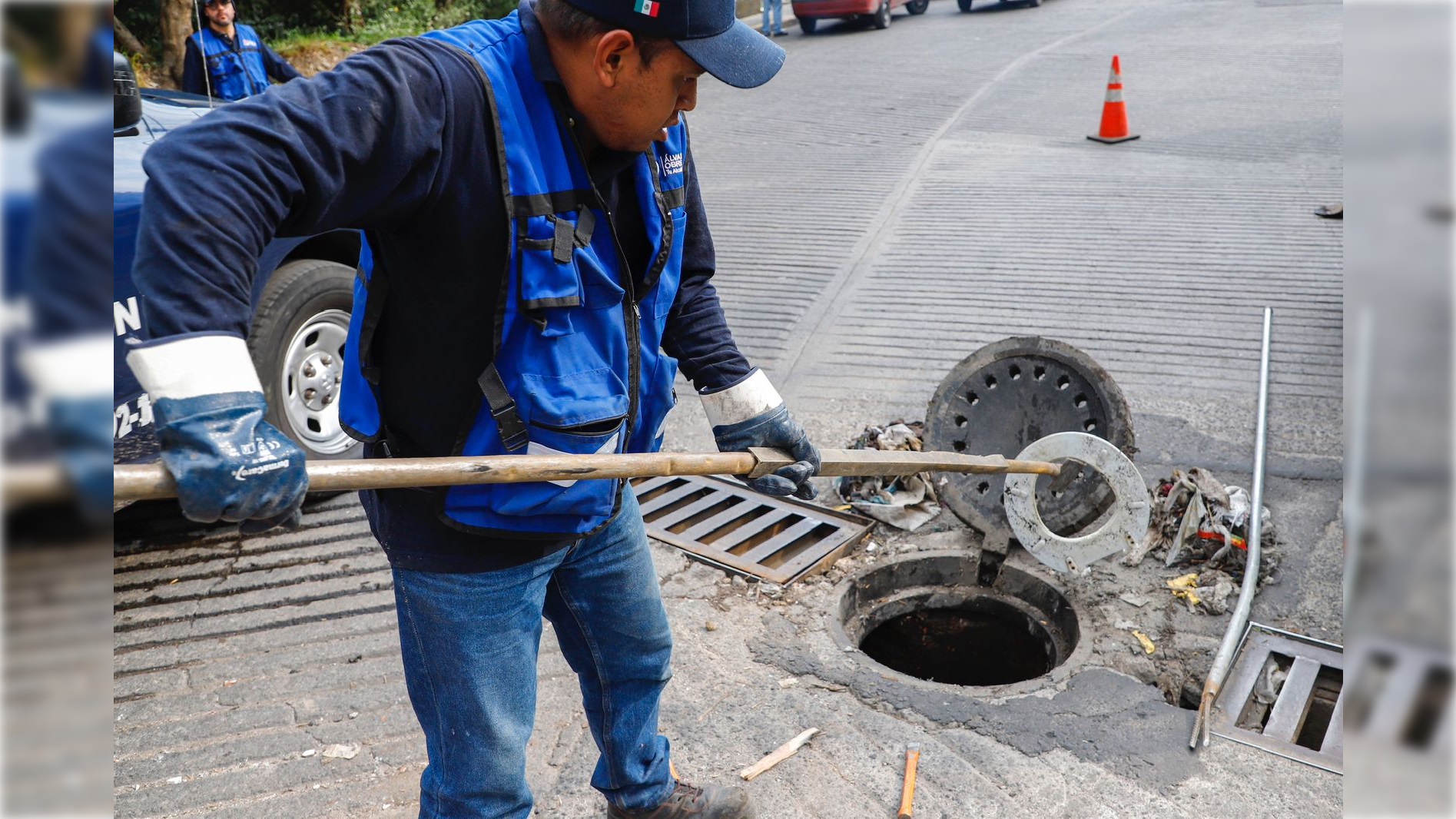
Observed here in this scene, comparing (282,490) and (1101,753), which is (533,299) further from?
(1101,753)

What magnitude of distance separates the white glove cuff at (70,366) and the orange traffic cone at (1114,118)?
445 inches

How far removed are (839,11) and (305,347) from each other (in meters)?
16.7

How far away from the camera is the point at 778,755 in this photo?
3.22 meters

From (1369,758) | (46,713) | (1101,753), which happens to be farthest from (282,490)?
(1101,753)

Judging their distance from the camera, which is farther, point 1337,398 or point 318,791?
point 1337,398

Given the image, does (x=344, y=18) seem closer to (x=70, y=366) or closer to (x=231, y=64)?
(x=231, y=64)

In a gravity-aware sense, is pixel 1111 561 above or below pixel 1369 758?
below

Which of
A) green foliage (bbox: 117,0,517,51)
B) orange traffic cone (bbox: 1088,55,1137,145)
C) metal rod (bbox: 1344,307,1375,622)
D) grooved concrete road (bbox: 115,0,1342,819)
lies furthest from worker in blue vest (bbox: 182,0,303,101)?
metal rod (bbox: 1344,307,1375,622)

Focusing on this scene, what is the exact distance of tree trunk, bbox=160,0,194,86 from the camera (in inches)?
480

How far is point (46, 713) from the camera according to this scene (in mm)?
564

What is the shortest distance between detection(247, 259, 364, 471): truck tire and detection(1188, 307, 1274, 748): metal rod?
307cm

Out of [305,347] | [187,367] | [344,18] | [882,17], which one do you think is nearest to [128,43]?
[344,18]

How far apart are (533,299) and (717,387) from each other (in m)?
0.89

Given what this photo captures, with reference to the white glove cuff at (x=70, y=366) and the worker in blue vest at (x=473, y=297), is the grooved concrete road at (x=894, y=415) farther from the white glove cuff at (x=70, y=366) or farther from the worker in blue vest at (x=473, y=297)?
the white glove cuff at (x=70, y=366)
